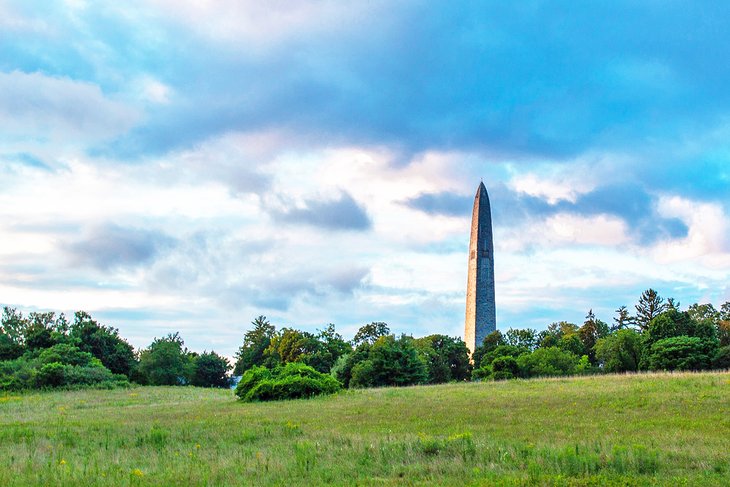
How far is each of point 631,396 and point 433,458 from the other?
51.6ft

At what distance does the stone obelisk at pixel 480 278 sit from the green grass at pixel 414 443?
60484 mm

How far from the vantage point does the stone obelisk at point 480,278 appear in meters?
91.5

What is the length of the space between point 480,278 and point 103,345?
52448 millimetres

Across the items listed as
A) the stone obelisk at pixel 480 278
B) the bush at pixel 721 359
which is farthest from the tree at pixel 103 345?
the bush at pixel 721 359

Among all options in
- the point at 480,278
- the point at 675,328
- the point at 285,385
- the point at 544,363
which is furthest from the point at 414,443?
the point at 480,278

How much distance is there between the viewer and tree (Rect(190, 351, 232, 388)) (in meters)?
85.9

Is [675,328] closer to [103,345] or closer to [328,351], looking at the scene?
[328,351]

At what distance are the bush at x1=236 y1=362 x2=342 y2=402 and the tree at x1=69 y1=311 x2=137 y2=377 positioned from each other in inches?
1712

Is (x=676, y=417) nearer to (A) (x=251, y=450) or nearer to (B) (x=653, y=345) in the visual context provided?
(A) (x=251, y=450)

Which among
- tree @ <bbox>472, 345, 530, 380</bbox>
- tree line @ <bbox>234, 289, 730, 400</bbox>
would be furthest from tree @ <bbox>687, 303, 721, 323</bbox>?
tree @ <bbox>472, 345, 530, 380</bbox>

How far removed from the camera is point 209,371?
86250 mm

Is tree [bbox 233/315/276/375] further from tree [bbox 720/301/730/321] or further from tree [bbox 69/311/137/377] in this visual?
tree [bbox 720/301/730/321]

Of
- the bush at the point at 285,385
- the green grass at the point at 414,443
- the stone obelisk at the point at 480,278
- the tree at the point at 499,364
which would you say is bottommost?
the green grass at the point at 414,443

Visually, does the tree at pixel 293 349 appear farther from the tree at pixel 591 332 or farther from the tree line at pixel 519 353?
the tree at pixel 591 332
